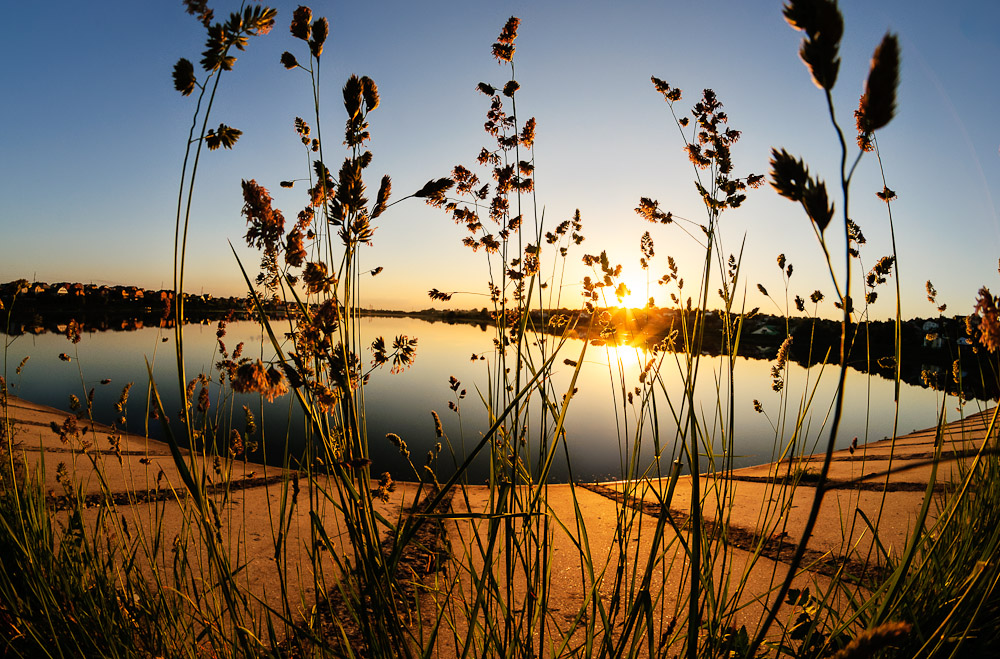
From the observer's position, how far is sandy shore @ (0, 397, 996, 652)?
1.30m

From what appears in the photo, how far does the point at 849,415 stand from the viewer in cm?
830

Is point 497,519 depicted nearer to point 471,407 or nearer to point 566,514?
point 566,514

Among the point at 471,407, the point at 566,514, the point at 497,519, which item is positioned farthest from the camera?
the point at 471,407

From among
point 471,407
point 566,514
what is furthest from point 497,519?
point 471,407

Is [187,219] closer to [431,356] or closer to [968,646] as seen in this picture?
[968,646]

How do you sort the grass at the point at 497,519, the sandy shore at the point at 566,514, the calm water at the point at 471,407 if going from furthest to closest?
the calm water at the point at 471,407 < the sandy shore at the point at 566,514 < the grass at the point at 497,519

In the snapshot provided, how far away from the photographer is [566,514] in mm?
2533

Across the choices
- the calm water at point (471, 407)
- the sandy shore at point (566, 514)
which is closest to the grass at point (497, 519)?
the sandy shore at point (566, 514)

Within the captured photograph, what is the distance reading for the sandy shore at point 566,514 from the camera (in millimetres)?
1304

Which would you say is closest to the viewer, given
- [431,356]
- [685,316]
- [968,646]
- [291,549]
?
[968,646]

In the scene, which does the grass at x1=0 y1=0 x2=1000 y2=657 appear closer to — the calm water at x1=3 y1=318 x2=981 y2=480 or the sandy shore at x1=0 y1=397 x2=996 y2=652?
the sandy shore at x1=0 y1=397 x2=996 y2=652

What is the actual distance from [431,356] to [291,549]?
44.5 feet

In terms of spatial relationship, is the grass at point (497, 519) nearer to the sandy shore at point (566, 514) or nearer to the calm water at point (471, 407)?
the sandy shore at point (566, 514)

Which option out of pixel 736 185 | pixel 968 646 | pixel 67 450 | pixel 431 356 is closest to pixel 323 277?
pixel 736 185
